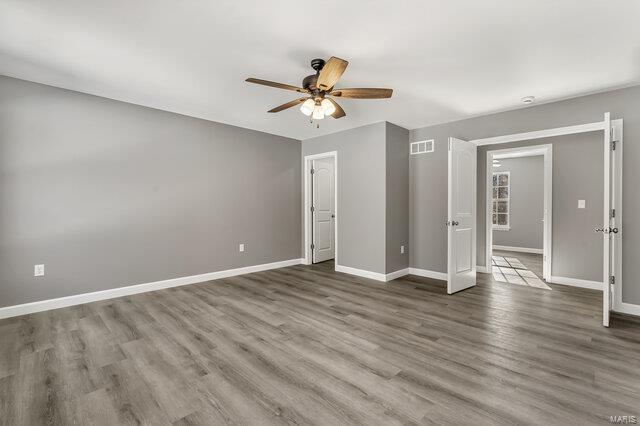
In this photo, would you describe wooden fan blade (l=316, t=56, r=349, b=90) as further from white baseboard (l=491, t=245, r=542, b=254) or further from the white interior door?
white baseboard (l=491, t=245, r=542, b=254)

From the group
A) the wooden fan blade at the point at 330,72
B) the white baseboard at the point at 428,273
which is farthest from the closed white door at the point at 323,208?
the wooden fan blade at the point at 330,72

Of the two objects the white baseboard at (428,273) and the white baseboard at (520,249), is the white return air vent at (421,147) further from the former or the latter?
the white baseboard at (520,249)

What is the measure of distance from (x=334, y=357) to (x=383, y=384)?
18.5 inches

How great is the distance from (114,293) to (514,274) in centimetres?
612

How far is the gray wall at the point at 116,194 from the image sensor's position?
3.15 meters

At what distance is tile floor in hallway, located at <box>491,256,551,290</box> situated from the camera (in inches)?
177

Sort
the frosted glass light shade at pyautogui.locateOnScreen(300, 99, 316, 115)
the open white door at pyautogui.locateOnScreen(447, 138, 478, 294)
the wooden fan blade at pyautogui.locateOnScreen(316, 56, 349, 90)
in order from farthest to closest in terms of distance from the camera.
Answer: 1. the open white door at pyautogui.locateOnScreen(447, 138, 478, 294)
2. the frosted glass light shade at pyautogui.locateOnScreen(300, 99, 316, 115)
3. the wooden fan blade at pyautogui.locateOnScreen(316, 56, 349, 90)

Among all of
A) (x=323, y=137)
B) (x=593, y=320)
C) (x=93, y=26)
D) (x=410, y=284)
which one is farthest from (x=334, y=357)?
(x=323, y=137)

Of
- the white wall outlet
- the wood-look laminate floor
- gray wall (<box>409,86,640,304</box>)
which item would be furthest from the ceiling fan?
the white wall outlet

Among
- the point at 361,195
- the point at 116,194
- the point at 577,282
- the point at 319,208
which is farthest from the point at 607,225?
the point at 116,194

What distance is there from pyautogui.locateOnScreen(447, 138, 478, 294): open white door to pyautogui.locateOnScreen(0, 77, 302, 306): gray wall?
3098mm

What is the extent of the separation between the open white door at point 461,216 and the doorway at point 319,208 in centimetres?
223

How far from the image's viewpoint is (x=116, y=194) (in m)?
3.73

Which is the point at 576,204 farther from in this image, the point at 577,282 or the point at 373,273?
the point at 373,273
